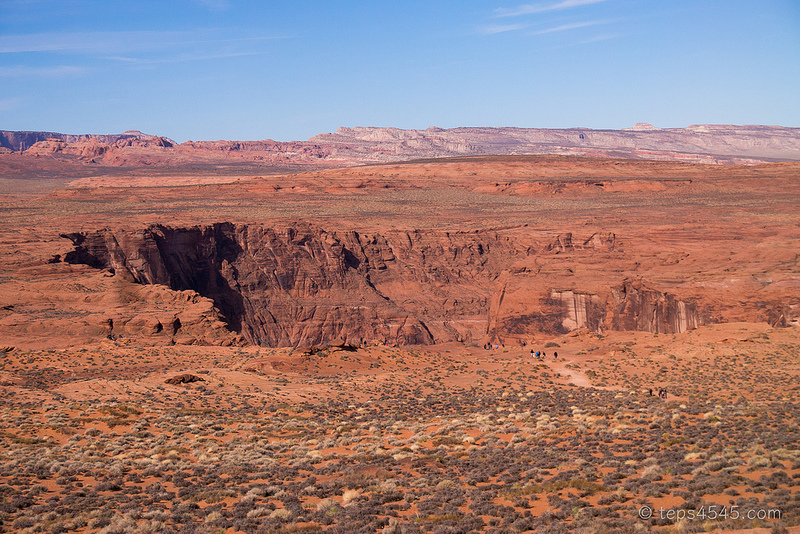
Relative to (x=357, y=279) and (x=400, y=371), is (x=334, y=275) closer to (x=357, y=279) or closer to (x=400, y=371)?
(x=357, y=279)

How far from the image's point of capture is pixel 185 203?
91.2m

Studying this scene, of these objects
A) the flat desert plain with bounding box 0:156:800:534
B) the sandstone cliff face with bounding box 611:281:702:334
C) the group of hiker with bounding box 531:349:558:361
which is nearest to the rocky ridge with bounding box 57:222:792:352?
the flat desert plain with bounding box 0:156:800:534

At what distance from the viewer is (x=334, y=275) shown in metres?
64.2

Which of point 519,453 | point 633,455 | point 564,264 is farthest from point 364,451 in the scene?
point 564,264

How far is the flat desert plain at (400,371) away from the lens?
14000mm

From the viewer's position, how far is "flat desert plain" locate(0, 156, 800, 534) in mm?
14000

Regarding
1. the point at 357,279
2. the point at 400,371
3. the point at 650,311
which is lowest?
the point at 400,371

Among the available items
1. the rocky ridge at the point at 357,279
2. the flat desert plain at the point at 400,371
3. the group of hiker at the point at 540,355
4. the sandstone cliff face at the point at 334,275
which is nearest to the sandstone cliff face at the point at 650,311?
the flat desert plain at the point at 400,371

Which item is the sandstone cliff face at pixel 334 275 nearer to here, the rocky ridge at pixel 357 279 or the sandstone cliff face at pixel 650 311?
the rocky ridge at pixel 357 279

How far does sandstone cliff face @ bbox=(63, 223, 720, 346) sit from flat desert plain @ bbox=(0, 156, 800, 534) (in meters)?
0.24

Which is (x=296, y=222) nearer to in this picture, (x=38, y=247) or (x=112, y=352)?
(x=38, y=247)

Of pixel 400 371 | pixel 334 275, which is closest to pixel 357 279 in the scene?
pixel 334 275

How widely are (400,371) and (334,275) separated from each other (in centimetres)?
3136

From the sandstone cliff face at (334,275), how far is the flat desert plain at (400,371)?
237 mm
